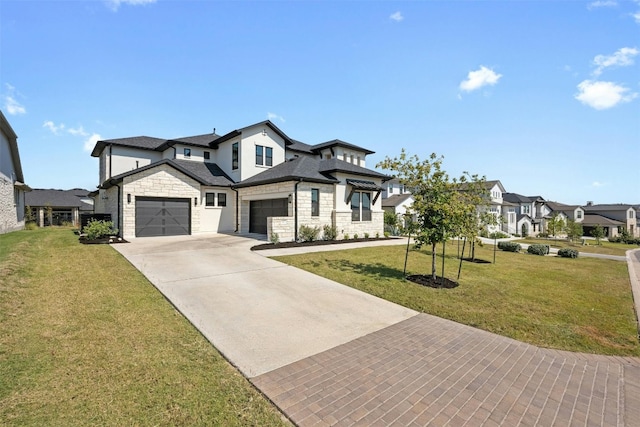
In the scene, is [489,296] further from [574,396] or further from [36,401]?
[36,401]

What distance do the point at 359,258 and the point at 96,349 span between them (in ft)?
31.1

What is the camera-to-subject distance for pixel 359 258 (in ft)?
40.1

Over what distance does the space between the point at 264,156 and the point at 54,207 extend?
34.4m

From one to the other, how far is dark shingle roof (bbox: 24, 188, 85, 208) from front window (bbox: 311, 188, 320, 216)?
3812cm

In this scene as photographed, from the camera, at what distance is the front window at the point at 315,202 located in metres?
18.0

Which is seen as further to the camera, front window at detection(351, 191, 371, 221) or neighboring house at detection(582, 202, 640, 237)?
neighboring house at detection(582, 202, 640, 237)

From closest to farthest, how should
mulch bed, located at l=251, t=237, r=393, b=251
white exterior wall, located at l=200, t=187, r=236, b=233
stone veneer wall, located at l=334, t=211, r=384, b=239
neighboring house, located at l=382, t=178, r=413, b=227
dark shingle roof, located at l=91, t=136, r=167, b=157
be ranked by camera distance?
mulch bed, located at l=251, t=237, r=393, b=251, stone veneer wall, located at l=334, t=211, r=384, b=239, white exterior wall, located at l=200, t=187, r=236, b=233, dark shingle roof, located at l=91, t=136, r=167, b=157, neighboring house, located at l=382, t=178, r=413, b=227

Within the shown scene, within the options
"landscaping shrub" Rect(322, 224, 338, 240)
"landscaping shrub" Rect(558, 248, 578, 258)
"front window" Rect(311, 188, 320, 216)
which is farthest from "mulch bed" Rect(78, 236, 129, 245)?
"landscaping shrub" Rect(558, 248, 578, 258)

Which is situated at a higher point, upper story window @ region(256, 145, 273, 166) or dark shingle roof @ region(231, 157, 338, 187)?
upper story window @ region(256, 145, 273, 166)

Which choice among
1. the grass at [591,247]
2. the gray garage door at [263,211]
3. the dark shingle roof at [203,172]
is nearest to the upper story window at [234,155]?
the dark shingle roof at [203,172]

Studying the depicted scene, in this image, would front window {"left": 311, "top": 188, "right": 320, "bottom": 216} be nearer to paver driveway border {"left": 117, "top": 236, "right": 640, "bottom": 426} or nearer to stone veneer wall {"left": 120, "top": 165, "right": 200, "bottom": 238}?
stone veneer wall {"left": 120, "top": 165, "right": 200, "bottom": 238}

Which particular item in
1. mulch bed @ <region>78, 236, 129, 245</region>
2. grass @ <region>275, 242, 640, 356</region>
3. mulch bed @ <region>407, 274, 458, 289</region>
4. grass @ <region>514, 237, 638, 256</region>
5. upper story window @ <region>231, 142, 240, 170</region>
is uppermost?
upper story window @ <region>231, 142, 240, 170</region>

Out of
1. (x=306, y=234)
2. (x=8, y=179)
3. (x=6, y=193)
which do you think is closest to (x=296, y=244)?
(x=306, y=234)

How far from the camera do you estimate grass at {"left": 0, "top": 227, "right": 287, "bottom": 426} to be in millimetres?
2887
